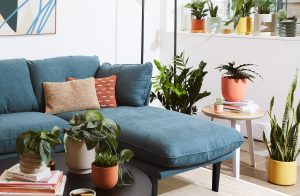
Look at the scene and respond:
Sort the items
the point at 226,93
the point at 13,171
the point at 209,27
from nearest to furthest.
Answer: the point at 13,171 < the point at 226,93 < the point at 209,27

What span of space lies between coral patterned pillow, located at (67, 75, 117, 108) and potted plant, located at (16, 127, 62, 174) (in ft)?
5.67

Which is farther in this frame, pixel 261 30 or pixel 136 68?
pixel 261 30

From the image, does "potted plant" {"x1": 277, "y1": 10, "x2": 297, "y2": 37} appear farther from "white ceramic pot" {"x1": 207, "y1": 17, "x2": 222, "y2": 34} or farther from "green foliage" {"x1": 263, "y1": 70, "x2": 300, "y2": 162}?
"green foliage" {"x1": 263, "y1": 70, "x2": 300, "y2": 162}

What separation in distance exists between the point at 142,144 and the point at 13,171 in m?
1.01

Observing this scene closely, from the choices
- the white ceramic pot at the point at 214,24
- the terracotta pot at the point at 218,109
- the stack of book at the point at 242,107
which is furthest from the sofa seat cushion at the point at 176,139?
the white ceramic pot at the point at 214,24

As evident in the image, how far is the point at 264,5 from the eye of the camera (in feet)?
14.9

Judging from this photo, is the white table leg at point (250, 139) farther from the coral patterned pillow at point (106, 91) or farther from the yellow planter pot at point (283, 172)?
the coral patterned pillow at point (106, 91)

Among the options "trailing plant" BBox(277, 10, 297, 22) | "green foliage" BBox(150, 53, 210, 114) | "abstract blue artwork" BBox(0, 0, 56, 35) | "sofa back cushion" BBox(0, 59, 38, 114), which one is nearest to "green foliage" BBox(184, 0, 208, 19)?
"trailing plant" BBox(277, 10, 297, 22)

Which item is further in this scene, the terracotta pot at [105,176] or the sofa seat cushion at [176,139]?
the sofa seat cushion at [176,139]

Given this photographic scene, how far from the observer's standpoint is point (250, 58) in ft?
15.3

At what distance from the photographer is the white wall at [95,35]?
4266 millimetres

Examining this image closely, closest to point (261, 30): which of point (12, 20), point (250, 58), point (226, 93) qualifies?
point (250, 58)

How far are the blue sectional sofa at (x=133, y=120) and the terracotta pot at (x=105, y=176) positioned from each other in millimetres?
612

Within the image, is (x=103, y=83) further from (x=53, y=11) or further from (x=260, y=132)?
(x=260, y=132)
